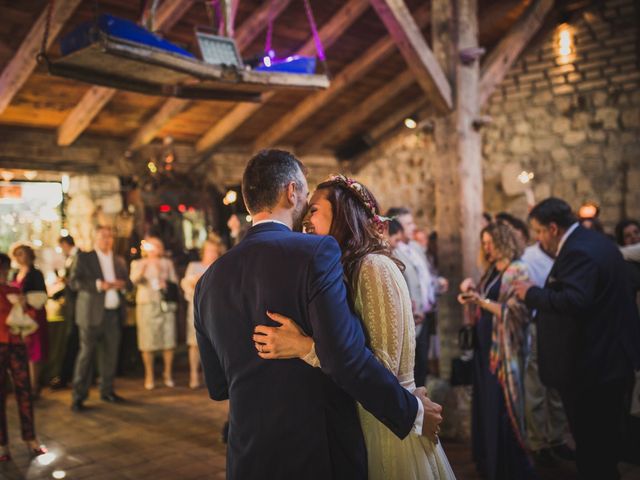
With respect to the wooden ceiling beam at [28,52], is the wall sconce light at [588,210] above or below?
below

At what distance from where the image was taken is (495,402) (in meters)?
3.37

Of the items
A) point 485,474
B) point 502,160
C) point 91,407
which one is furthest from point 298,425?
point 502,160

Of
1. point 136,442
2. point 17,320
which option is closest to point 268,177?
point 17,320

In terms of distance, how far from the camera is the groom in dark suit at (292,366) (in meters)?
1.54

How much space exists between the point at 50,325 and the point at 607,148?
24.1 feet

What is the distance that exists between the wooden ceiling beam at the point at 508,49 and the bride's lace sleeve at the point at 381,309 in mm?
3999

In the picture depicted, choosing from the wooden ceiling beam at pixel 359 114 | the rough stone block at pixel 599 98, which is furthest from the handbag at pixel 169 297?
the rough stone block at pixel 599 98

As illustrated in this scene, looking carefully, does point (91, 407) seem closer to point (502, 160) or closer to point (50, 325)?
point (50, 325)

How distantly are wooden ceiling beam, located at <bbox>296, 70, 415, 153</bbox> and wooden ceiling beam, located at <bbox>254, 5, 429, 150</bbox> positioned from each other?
778 mm

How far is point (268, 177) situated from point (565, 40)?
7.78m

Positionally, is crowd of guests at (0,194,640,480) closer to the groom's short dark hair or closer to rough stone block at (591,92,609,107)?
the groom's short dark hair

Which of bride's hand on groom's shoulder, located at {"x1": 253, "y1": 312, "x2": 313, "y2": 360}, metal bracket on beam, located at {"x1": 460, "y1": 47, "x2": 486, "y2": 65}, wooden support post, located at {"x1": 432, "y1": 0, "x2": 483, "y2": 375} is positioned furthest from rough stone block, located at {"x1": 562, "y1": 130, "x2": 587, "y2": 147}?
bride's hand on groom's shoulder, located at {"x1": 253, "y1": 312, "x2": 313, "y2": 360}

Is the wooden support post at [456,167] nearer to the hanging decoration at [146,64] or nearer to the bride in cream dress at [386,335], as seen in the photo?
the hanging decoration at [146,64]

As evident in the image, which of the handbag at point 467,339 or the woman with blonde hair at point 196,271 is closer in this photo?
the handbag at point 467,339
